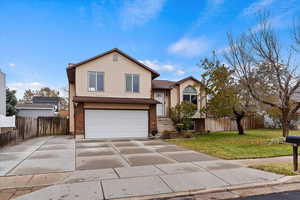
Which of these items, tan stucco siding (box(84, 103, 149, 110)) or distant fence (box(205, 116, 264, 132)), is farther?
distant fence (box(205, 116, 264, 132))

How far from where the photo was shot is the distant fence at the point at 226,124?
68.7 feet

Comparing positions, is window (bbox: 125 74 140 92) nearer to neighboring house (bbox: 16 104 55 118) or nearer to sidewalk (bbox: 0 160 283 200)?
sidewalk (bbox: 0 160 283 200)

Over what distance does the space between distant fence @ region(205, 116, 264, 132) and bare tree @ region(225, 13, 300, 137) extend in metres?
9.16

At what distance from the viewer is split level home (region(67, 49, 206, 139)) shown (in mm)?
14805

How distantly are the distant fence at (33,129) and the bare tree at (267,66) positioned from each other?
1435cm

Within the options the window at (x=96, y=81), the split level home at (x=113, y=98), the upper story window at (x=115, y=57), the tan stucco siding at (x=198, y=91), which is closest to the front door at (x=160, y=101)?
the split level home at (x=113, y=98)

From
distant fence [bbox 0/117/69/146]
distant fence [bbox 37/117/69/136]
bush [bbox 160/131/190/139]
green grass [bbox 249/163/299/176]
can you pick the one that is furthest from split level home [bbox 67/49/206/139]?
green grass [bbox 249/163/299/176]

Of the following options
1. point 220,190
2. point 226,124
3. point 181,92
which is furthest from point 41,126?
point 226,124

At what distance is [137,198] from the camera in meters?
4.19

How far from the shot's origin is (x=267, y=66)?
1121 centimetres

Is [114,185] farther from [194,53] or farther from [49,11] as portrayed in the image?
[194,53]

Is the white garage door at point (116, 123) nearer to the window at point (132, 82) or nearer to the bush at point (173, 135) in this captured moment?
the bush at point (173, 135)

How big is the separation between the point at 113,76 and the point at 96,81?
1408 millimetres

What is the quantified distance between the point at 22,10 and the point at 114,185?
1151 centimetres
